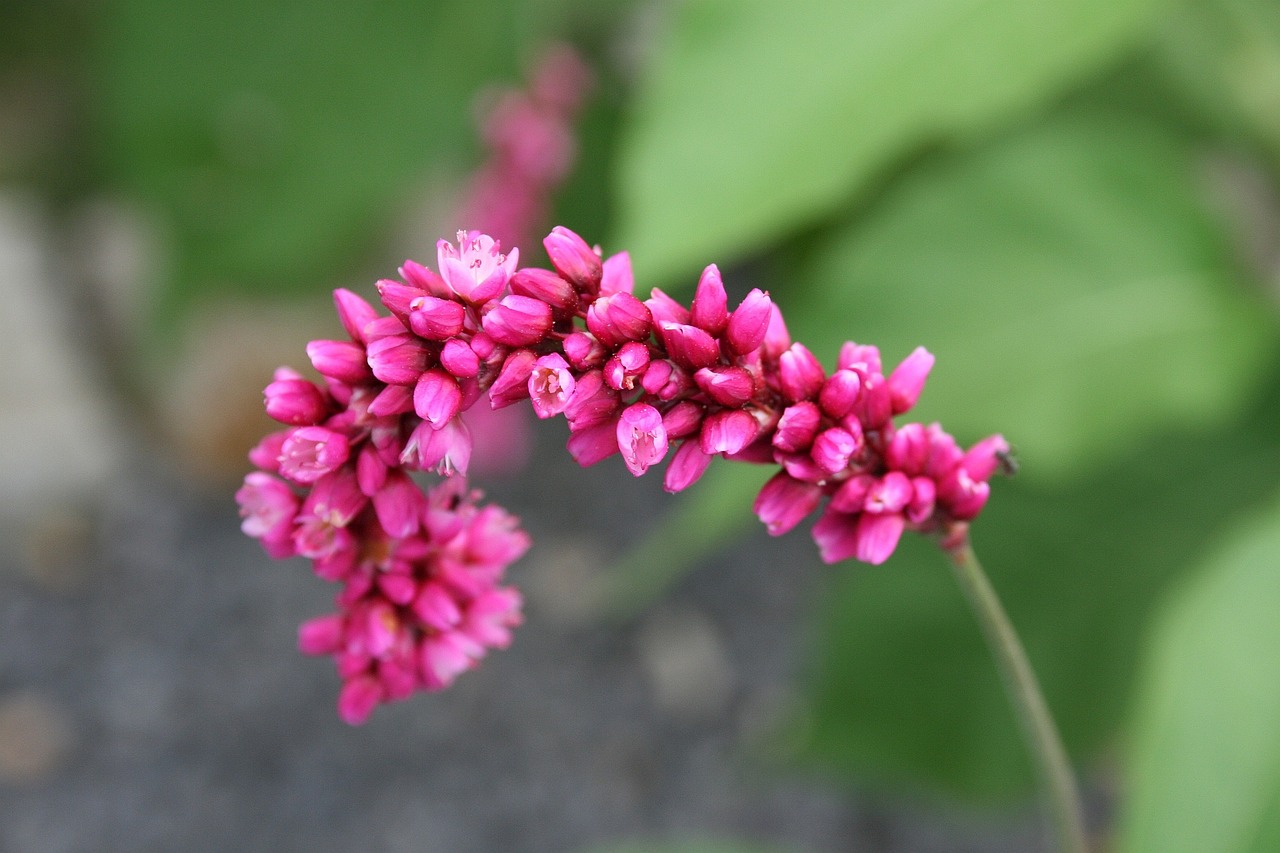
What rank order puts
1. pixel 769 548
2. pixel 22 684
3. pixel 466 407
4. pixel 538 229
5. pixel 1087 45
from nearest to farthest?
pixel 466 407 < pixel 1087 45 < pixel 538 229 < pixel 22 684 < pixel 769 548

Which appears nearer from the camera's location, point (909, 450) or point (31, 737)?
point (909, 450)

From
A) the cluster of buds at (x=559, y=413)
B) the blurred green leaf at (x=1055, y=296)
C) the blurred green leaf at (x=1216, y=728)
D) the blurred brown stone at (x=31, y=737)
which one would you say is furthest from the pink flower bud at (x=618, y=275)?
the blurred brown stone at (x=31, y=737)

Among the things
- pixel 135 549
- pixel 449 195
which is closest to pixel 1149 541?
pixel 449 195

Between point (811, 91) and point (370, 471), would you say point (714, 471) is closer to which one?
point (811, 91)

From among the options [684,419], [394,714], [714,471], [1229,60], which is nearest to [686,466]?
[684,419]

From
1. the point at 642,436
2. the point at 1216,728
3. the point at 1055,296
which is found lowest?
the point at 1216,728

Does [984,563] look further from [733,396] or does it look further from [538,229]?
[733,396]

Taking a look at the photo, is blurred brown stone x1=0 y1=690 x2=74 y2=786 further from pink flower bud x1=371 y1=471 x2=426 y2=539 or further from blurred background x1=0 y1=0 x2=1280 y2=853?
pink flower bud x1=371 y1=471 x2=426 y2=539
